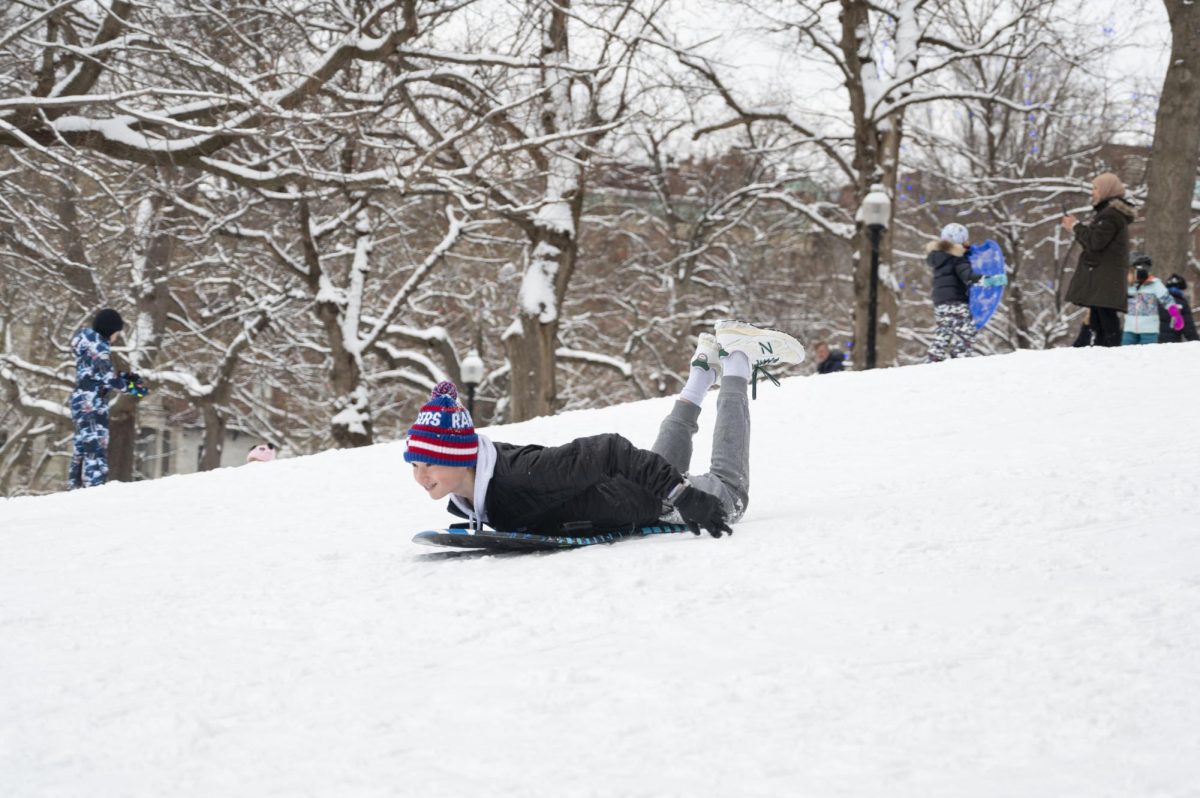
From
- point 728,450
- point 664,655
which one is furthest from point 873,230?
point 664,655

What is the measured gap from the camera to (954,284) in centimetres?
1172

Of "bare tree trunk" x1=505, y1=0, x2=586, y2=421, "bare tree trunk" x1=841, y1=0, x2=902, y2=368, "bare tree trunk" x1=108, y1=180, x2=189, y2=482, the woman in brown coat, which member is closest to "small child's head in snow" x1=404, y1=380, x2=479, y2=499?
the woman in brown coat

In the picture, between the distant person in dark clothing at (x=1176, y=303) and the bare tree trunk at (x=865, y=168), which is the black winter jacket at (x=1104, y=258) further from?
the bare tree trunk at (x=865, y=168)

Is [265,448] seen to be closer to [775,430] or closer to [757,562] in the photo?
[775,430]

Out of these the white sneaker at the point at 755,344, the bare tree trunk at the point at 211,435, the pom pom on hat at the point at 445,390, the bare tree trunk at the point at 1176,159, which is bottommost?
the bare tree trunk at the point at 211,435

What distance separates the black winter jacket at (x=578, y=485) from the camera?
4613mm

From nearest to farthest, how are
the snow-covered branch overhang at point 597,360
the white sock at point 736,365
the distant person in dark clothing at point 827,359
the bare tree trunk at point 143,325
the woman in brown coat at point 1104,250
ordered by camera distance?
the white sock at point 736,365, the woman in brown coat at point 1104,250, the distant person in dark clothing at point 827,359, the bare tree trunk at point 143,325, the snow-covered branch overhang at point 597,360

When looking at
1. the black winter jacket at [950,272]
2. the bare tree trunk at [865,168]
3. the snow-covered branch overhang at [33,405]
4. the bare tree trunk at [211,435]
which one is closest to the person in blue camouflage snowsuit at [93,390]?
the black winter jacket at [950,272]

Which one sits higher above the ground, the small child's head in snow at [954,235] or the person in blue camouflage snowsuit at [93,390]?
the small child's head in snow at [954,235]

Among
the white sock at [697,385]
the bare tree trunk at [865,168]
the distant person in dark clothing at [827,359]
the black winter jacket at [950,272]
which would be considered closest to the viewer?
the white sock at [697,385]

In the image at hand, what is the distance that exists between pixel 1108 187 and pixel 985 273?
4.62 feet

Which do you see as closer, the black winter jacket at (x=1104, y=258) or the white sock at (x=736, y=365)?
the white sock at (x=736, y=365)

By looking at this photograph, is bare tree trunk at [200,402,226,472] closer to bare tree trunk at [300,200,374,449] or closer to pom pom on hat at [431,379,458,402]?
bare tree trunk at [300,200,374,449]

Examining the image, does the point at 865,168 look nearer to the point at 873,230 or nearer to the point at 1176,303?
the point at 873,230
